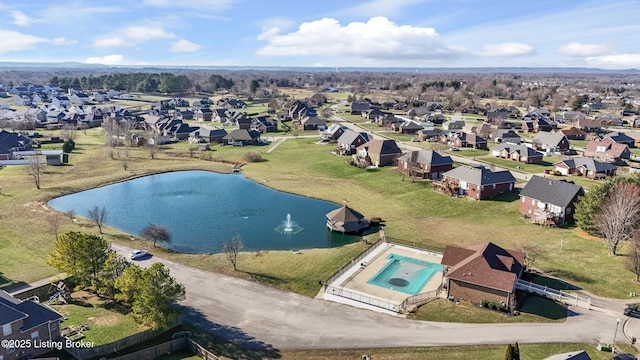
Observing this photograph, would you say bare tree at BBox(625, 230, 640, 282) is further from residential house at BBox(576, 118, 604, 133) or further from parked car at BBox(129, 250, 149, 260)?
residential house at BBox(576, 118, 604, 133)

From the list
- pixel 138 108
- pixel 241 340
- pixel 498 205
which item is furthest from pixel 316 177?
pixel 138 108

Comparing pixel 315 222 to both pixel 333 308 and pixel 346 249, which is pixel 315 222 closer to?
pixel 346 249

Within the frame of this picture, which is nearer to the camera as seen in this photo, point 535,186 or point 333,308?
point 333,308

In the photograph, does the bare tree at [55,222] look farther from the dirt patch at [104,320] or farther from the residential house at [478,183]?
the residential house at [478,183]

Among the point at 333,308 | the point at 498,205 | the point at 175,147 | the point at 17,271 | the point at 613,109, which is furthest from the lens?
the point at 613,109

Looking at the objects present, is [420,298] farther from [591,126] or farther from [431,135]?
[591,126]

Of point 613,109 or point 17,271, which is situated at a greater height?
point 613,109

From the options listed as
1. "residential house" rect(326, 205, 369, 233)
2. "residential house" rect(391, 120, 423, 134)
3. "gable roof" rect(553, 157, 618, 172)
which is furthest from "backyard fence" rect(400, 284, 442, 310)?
"residential house" rect(391, 120, 423, 134)
